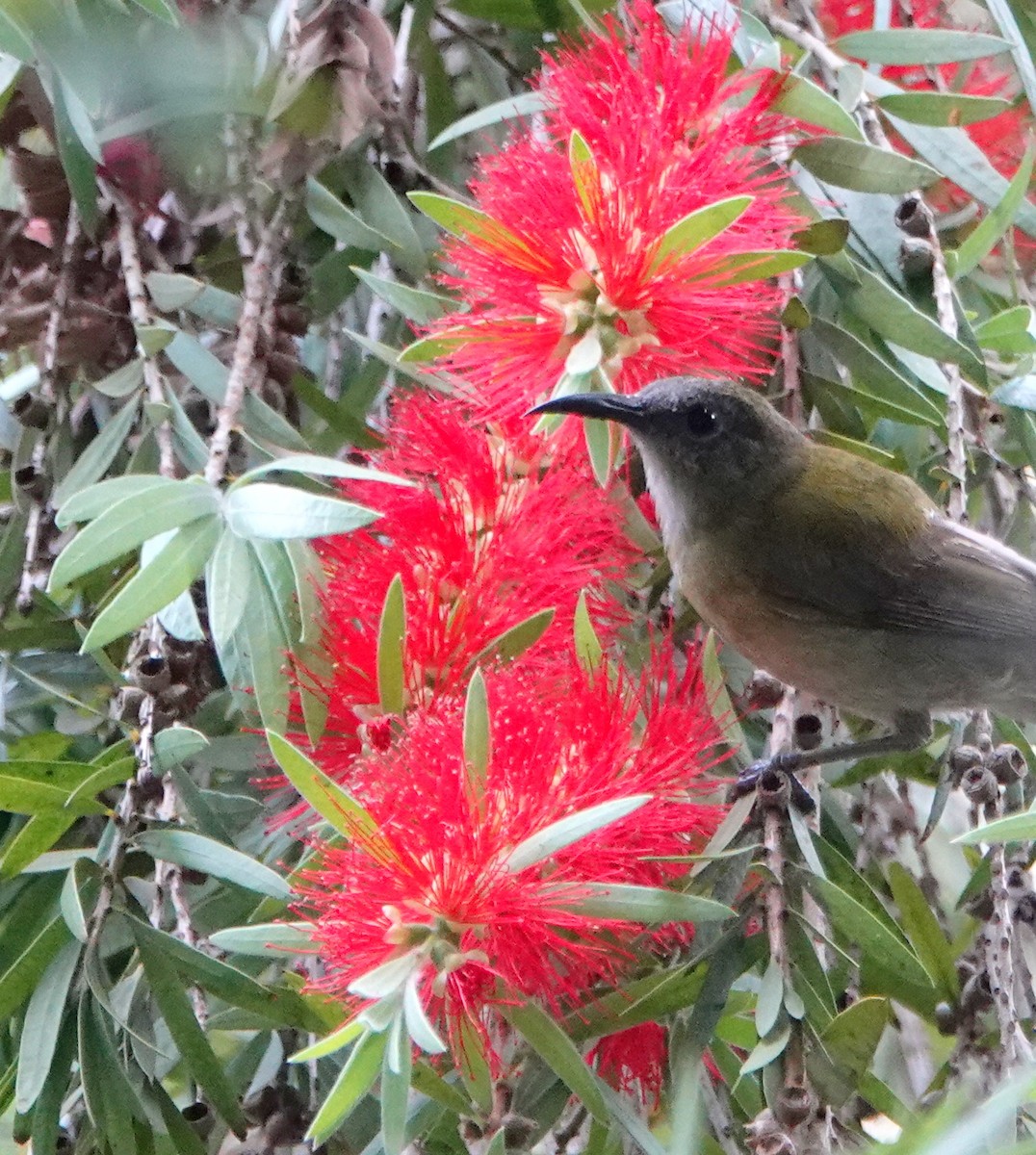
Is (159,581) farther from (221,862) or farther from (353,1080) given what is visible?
(353,1080)

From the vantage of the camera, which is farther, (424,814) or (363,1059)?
(424,814)

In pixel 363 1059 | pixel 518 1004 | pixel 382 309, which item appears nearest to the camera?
pixel 363 1059

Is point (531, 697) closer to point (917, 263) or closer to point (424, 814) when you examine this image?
point (424, 814)

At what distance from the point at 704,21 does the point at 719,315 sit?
45 cm

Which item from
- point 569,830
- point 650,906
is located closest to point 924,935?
→ point 650,906

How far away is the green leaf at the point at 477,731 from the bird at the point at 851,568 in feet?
3.06

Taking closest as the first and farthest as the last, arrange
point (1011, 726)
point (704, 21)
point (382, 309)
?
point (704, 21) → point (1011, 726) → point (382, 309)

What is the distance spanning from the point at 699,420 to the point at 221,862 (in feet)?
3.49

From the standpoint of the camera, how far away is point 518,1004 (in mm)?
1235

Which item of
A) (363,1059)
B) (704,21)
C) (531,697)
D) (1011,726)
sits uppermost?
(704,21)

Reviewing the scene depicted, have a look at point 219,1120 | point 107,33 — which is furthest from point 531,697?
point 107,33

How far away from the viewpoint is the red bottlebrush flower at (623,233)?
1499 mm

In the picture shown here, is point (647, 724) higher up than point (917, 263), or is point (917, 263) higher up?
point (917, 263)

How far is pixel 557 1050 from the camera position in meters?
1.23
